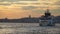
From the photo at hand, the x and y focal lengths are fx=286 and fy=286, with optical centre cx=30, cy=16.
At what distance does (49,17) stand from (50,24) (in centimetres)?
336

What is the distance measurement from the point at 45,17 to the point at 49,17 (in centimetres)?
191

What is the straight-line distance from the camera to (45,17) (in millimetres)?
135500

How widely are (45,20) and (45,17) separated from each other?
255cm

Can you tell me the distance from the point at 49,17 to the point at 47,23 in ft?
9.86

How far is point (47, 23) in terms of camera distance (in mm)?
135500

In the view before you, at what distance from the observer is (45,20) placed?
438 feet

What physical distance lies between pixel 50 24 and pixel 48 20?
3441 millimetres

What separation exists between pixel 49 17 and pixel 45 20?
3.33 meters

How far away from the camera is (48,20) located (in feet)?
435

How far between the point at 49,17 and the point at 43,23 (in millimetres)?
4369

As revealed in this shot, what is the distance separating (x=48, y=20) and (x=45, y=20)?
1.55m

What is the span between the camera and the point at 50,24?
135 meters

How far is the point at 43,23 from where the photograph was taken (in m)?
134
